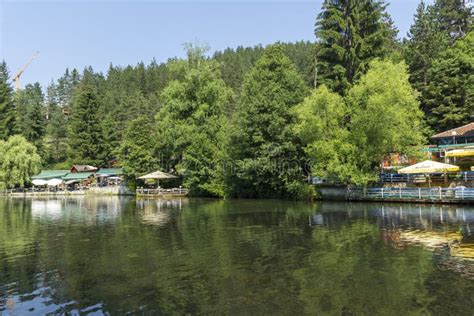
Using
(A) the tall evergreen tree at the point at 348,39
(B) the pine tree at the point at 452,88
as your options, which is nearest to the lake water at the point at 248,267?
(A) the tall evergreen tree at the point at 348,39

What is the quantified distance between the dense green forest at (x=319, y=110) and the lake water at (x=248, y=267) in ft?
42.5

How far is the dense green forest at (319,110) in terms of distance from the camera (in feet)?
131

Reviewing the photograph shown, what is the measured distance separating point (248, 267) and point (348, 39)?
136 feet

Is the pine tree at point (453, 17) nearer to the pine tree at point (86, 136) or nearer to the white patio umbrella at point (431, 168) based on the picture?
the white patio umbrella at point (431, 168)

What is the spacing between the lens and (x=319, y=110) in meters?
41.4

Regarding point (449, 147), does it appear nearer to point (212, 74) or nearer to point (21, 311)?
point (212, 74)

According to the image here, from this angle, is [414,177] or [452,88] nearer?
[414,177]

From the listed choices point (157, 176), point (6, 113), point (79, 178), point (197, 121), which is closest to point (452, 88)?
point (197, 121)

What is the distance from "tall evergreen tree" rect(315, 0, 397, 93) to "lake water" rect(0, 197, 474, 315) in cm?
2456

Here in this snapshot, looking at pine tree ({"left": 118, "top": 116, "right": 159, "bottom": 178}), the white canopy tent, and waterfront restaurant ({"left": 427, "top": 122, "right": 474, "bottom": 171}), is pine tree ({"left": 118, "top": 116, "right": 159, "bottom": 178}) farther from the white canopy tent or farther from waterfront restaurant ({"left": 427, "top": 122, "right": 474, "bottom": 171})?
waterfront restaurant ({"left": 427, "top": 122, "right": 474, "bottom": 171})

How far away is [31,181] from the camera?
249ft

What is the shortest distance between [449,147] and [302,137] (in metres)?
17.1

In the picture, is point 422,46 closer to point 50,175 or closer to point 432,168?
point 432,168

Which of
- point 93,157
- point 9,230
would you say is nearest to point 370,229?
point 9,230
